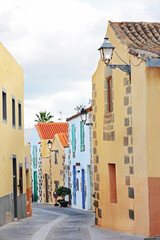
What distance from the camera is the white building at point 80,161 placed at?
2900cm

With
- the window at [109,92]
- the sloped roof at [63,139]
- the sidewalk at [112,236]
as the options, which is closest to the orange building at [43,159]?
the sloped roof at [63,139]

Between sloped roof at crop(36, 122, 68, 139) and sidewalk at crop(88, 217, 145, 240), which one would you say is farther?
sloped roof at crop(36, 122, 68, 139)

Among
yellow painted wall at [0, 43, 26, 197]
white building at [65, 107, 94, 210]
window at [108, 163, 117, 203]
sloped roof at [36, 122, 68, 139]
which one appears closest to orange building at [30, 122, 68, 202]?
sloped roof at [36, 122, 68, 139]

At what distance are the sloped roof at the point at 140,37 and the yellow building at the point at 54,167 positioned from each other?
21678 millimetres

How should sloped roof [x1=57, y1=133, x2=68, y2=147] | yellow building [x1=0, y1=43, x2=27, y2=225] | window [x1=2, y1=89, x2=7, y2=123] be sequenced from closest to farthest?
yellow building [x1=0, y1=43, x2=27, y2=225] < window [x1=2, y1=89, x2=7, y2=123] < sloped roof [x1=57, y1=133, x2=68, y2=147]

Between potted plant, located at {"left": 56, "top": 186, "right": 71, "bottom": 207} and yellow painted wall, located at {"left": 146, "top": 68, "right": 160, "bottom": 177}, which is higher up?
yellow painted wall, located at {"left": 146, "top": 68, "right": 160, "bottom": 177}

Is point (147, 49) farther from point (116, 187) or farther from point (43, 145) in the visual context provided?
point (43, 145)

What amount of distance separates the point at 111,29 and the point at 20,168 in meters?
9.29

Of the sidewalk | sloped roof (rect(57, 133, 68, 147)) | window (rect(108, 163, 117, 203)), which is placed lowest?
the sidewalk

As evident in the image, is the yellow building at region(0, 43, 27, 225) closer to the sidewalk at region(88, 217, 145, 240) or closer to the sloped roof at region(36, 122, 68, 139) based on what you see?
the sidewalk at region(88, 217, 145, 240)

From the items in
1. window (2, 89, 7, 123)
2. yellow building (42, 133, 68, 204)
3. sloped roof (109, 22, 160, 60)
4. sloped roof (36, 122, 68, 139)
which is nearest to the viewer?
sloped roof (109, 22, 160, 60)

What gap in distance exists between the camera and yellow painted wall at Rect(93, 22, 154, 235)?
40.7ft

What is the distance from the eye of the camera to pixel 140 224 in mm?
12797

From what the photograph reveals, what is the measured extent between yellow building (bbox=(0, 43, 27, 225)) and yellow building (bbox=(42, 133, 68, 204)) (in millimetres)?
14231
